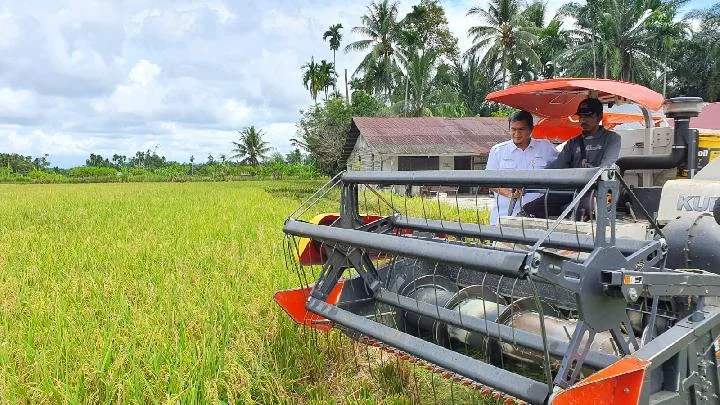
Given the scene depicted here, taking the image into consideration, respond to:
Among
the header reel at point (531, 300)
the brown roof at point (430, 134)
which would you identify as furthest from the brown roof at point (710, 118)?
the header reel at point (531, 300)

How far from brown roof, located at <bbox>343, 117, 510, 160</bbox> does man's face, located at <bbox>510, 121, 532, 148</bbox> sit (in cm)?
2131

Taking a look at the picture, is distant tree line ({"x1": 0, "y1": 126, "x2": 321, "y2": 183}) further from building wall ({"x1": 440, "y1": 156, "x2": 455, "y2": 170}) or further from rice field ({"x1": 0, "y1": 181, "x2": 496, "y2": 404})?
rice field ({"x1": 0, "y1": 181, "x2": 496, "y2": 404})

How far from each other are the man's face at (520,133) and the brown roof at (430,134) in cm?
2131

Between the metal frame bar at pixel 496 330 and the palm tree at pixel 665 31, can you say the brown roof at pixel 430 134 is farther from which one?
the metal frame bar at pixel 496 330

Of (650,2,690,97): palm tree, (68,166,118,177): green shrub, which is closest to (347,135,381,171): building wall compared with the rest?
(650,2,690,97): palm tree

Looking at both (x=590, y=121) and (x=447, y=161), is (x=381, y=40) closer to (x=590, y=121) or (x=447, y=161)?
(x=447, y=161)

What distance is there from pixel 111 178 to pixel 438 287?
5203cm

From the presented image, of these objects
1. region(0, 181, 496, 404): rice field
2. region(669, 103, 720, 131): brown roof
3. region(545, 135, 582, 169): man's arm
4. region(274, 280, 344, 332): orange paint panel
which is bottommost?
region(0, 181, 496, 404): rice field

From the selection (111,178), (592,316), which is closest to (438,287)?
(592,316)

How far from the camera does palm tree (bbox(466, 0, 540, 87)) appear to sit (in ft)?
126

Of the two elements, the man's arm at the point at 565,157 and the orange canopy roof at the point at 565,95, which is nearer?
the orange canopy roof at the point at 565,95

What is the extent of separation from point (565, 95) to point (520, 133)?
70 cm

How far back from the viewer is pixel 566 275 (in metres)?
1.90

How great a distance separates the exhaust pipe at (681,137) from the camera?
13.1 ft
